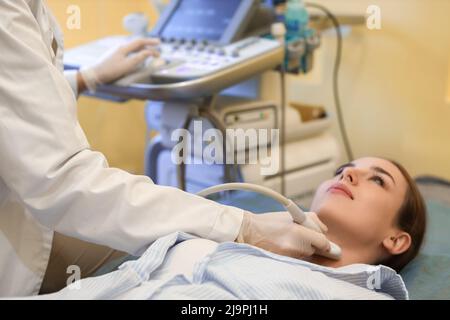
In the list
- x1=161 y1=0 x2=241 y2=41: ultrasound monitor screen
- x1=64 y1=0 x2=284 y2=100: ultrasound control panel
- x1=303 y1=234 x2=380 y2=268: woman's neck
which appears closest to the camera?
x1=303 y1=234 x2=380 y2=268: woman's neck

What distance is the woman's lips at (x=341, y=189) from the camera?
4.33 feet

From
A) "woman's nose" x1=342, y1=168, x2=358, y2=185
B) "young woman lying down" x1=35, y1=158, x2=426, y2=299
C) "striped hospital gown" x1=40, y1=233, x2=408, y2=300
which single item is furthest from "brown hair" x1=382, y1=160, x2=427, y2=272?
"striped hospital gown" x1=40, y1=233, x2=408, y2=300

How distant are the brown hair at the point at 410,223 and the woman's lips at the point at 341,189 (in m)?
0.13

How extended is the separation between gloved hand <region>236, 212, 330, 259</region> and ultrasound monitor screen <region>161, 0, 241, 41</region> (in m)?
1.06

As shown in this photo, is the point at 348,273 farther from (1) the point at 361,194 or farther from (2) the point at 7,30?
(2) the point at 7,30

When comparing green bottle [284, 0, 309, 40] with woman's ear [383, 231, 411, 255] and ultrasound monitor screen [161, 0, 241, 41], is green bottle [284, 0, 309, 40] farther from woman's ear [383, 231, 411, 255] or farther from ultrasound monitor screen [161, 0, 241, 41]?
woman's ear [383, 231, 411, 255]

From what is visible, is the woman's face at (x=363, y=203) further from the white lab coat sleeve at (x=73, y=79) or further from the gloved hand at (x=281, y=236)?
the white lab coat sleeve at (x=73, y=79)

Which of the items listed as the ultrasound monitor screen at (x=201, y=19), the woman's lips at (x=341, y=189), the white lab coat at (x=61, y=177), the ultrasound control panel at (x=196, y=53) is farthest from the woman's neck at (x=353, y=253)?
the ultrasound monitor screen at (x=201, y=19)

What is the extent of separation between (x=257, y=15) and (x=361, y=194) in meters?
0.99

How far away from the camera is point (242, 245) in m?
1.03

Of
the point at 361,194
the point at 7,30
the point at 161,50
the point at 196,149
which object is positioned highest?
the point at 7,30

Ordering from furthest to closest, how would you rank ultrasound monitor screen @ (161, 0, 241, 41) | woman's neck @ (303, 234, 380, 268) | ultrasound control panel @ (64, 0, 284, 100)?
ultrasound monitor screen @ (161, 0, 241, 41) → ultrasound control panel @ (64, 0, 284, 100) → woman's neck @ (303, 234, 380, 268)

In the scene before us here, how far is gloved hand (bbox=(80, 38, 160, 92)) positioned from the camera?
1787 millimetres
